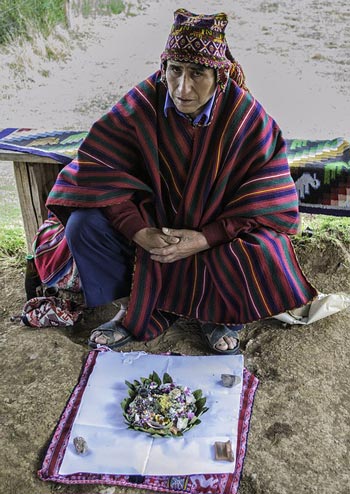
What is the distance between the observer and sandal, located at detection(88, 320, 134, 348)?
6.69 ft

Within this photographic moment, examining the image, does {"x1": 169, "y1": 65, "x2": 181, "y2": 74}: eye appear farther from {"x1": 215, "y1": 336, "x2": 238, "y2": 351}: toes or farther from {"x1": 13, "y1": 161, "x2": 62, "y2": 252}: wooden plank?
{"x1": 215, "y1": 336, "x2": 238, "y2": 351}: toes

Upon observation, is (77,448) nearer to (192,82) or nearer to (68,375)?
(68,375)

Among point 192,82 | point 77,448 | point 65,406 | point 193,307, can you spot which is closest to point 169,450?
point 77,448

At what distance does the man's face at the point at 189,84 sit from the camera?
5.77 ft

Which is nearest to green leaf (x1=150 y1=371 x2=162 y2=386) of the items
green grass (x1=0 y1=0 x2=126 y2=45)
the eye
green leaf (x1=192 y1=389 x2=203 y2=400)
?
green leaf (x1=192 y1=389 x2=203 y2=400)

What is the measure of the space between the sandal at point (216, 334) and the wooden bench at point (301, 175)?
2.08 feet

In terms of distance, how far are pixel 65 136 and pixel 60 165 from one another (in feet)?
0.54

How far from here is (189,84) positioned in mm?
1771

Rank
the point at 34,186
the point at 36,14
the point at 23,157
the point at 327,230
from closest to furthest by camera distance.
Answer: the point at 23,157
the point at 34,186
the point at 327,230
the point at 36,14

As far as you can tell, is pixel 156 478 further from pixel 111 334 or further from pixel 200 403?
pixel 111 334

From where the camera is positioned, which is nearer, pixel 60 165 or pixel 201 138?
pixel 201 138

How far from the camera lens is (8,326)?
220 cm

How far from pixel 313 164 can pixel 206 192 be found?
21.9 inches

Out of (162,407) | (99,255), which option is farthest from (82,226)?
(162,407)
